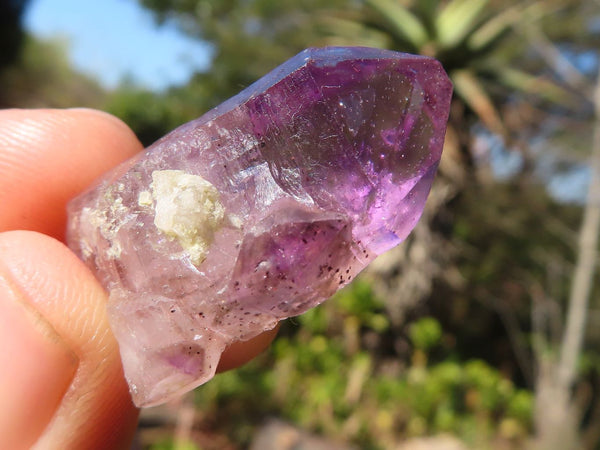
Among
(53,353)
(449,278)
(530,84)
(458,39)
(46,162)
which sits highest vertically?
(46,162)

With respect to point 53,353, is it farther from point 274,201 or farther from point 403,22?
point 403,22

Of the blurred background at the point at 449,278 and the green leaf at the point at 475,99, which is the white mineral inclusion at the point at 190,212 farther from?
the green leaf at the point at 475,99

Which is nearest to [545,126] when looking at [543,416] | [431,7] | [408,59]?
[431,7]

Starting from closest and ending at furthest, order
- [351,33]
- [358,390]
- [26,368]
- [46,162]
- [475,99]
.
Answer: [26,368] < [46,162] < [475,99] < [358,390] < [351,33]

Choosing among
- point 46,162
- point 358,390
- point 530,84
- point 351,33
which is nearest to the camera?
point 46,162

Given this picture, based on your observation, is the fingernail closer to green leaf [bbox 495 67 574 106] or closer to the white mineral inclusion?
the white mineral inclusion

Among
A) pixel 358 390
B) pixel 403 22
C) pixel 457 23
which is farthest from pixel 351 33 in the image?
pixel 358 390

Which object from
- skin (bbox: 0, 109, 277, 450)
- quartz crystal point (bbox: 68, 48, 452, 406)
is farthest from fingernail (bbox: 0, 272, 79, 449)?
quartz crystal point (bbox: 68, 48, 452, 406)
